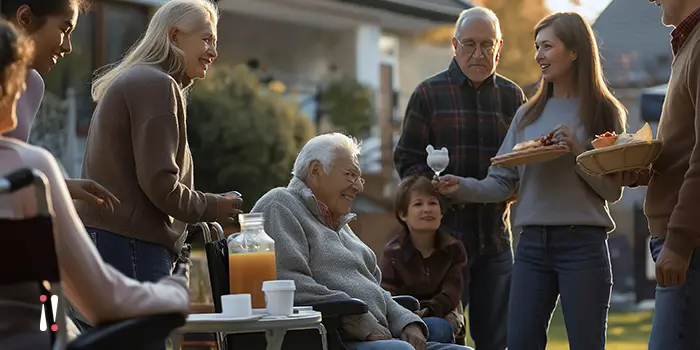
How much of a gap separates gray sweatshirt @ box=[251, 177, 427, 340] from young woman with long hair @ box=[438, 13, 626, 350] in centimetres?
61

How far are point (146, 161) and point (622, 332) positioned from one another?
795 cm

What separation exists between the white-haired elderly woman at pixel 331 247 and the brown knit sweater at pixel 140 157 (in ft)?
1.89

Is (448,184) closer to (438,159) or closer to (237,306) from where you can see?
(438,159)

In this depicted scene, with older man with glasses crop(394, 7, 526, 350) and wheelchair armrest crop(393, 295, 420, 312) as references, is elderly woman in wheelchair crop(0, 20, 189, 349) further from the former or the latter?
older man with glasses crop(394, 7, 526, 350)

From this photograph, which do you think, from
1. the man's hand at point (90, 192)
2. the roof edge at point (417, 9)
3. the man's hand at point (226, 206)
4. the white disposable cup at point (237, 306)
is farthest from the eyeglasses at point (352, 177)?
the roof edge at point (417, 9)

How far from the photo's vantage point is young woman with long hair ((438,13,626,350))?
5410 mm

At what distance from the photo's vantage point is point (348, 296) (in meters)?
4.93

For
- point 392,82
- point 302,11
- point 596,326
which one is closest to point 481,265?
point 596,326

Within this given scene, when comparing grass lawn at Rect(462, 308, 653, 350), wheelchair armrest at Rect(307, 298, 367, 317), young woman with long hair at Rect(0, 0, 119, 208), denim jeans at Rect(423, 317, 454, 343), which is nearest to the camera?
young woman with long hair at Rect(0, 0, 119, 208)

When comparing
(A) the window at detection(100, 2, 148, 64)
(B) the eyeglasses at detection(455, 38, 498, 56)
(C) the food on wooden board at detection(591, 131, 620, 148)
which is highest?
(A) the window at detection(100, 2, 148, 64)

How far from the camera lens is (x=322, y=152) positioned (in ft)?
16.7

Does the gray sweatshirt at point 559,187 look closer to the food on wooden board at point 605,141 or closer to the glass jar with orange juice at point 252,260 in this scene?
the food on wooden board at point 605,141

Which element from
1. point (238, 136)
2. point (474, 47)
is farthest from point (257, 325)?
point (238, 136)

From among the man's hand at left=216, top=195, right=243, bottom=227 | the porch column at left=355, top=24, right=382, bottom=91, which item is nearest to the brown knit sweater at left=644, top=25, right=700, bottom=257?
the man's hand at left=216, top=195, right=243, bottom=227
